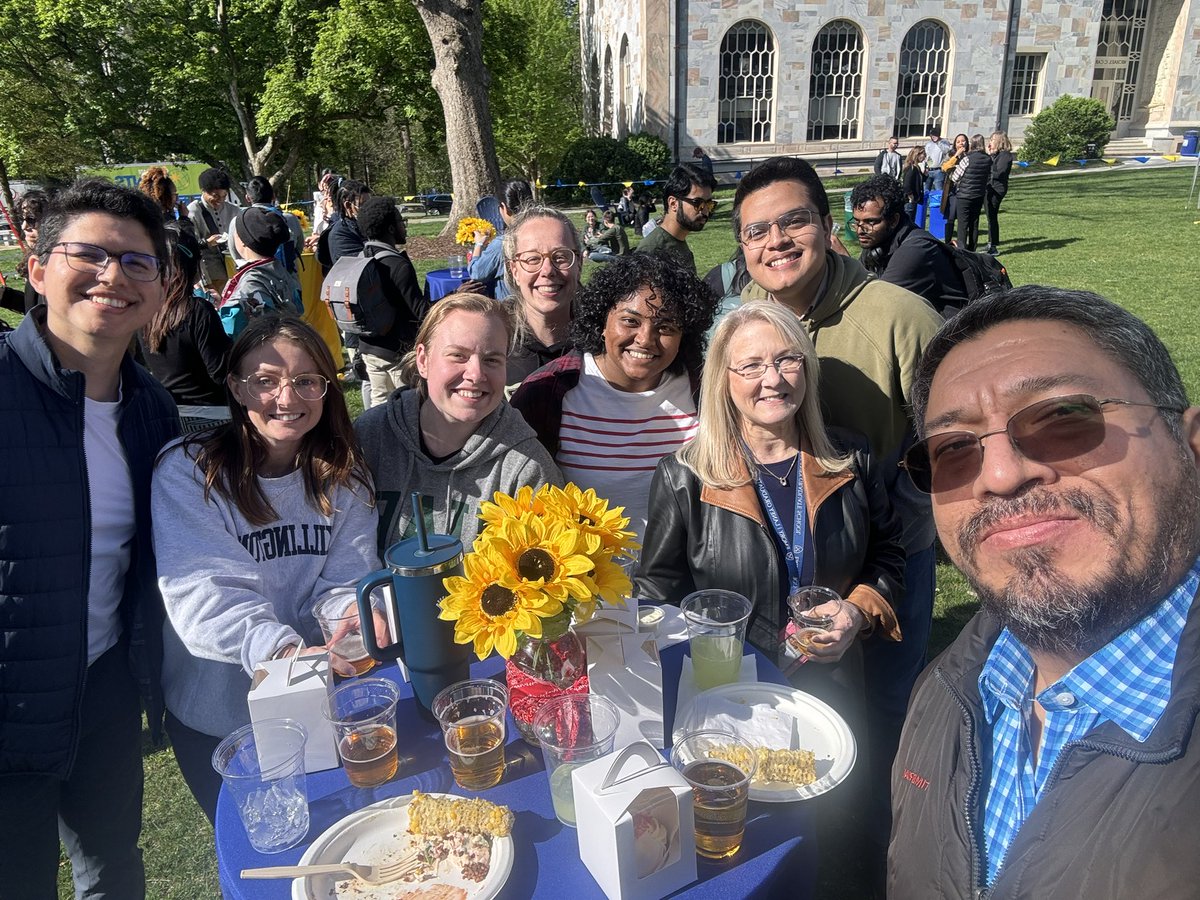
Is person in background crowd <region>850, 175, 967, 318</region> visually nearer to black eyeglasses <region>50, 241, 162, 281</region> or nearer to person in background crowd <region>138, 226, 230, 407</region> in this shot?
black eyeglasses <region>50, 241, 162, 281</region>

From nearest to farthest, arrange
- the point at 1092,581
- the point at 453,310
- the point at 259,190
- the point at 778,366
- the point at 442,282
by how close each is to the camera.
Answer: the point at 1092,581 < the point at 778,366 < the point at 453,310 < the point at 442,282 < the point at 259,190

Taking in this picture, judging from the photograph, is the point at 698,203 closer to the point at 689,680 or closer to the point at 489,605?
the point at 689,680

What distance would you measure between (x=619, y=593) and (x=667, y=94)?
106 ft

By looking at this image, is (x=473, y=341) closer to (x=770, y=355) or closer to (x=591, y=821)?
(x=770, y=355)

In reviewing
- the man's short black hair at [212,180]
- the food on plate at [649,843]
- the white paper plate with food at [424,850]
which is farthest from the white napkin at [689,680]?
the man's short black hair at [212,180]

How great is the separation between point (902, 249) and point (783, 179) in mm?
2303

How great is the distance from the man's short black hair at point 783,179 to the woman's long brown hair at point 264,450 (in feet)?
5.65

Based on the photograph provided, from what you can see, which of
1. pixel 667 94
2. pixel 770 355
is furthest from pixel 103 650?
pixel 667 94

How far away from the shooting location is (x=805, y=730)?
1.91 m

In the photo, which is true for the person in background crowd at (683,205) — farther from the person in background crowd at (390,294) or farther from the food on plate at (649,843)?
the food on plate at (649,843)

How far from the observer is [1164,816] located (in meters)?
1.10

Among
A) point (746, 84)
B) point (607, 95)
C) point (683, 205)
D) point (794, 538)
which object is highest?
point (607, 95)

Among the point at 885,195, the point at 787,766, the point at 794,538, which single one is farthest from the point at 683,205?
the point at 787,766

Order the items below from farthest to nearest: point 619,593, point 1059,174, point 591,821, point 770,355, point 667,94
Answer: point 667,94 < point 1059,174 < point 770,355 < point 619,593 < point 591,821
